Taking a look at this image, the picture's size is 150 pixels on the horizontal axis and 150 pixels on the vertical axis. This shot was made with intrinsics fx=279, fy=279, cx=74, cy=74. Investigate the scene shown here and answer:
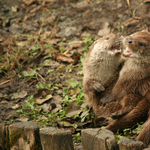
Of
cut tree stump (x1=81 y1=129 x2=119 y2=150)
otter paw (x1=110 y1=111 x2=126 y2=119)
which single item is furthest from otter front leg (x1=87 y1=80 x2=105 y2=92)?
cut tree stump (x1=81 y1=129 x2=119 y2=150)

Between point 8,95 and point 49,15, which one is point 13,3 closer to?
point 49,15

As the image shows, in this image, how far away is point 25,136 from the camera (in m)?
2.54

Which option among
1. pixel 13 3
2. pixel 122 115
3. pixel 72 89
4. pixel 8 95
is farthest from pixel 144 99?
pixel 13 3

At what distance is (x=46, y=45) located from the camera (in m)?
5.75

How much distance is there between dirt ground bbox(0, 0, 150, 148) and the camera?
4.58 m

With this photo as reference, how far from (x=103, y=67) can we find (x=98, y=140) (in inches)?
74.6

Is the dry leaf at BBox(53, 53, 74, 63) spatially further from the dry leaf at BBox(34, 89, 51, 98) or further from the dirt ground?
the dry leaf at BBox(34, 89, 51, 98)

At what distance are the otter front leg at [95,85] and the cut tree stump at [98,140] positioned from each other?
1.56 meters

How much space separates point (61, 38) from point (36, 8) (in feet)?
5.14

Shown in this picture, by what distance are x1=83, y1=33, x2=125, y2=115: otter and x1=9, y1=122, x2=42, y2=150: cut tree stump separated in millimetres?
1503

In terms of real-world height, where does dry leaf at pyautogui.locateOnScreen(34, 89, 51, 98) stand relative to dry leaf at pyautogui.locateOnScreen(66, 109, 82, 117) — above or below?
above

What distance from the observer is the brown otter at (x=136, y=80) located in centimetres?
335

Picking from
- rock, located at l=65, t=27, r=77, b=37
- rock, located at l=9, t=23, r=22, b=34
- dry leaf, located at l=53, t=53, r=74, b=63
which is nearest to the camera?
dry leaf, located at l=53, t=53, r=74, b=63

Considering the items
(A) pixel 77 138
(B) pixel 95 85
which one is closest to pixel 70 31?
(B) pixel 95 85
